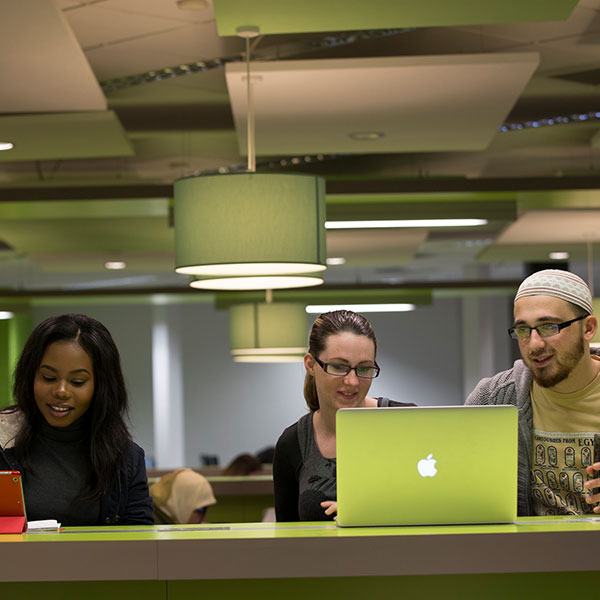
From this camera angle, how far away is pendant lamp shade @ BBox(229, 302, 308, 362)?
8148 millimetres

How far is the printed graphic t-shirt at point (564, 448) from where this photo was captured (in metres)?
2.72

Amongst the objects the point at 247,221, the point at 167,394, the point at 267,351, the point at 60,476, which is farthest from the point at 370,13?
the point at 167,394

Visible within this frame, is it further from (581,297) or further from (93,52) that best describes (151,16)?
(581,297)

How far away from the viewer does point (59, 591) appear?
7.84ft

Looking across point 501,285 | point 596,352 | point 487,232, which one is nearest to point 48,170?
point 487,232

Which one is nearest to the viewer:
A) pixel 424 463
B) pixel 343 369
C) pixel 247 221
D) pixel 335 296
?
pixel 424 463

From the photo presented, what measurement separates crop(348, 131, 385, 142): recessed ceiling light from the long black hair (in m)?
3.21

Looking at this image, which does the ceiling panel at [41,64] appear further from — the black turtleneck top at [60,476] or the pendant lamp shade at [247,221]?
the black turtleneck top at [60,476]

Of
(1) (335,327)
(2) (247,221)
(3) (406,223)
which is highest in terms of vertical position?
(3) (406,223)

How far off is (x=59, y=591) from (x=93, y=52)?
13.1 ft

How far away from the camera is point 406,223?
7113 mm

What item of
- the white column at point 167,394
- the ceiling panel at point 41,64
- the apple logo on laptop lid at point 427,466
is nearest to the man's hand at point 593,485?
the apple logo on laptop lid at point 427,466

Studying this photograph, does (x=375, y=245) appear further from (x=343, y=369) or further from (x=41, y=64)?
(x=343, y=369)

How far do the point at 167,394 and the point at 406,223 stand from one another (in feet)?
28.4
